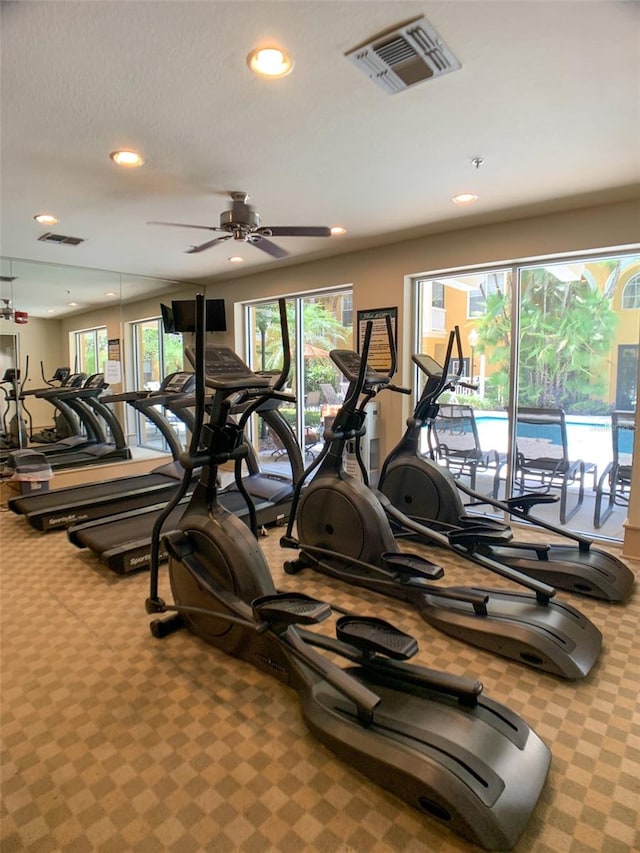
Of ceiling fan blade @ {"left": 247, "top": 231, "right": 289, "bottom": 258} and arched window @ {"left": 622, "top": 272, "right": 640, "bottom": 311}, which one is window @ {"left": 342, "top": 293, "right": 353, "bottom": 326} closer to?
ceiling fan blade @ {"left": 247, "top": 231, "right": 289, "bottom": 258}

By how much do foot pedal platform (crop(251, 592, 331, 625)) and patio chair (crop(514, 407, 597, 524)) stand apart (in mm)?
3036

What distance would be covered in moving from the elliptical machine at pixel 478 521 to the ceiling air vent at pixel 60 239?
3.43m

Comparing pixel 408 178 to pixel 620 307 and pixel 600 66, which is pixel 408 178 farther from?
pixel 620 307

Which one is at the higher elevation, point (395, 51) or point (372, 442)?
point (395, 51)

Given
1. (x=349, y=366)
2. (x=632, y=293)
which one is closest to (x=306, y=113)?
(x=349, y=366)

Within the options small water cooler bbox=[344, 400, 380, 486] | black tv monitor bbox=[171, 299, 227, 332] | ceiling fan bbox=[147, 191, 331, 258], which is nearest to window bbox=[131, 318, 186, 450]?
black tv monitor bbox=[171, 299, 227, 332]

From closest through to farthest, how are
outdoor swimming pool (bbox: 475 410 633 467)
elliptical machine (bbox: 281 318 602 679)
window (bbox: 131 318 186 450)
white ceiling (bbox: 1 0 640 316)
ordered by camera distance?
white ceiling (bbox: 1 0 640 316) → elliptical machine (bbox: 281 318 602 679) → outdoor swimming pool (bbox: 475 410 633 467) → window (bbox: 131 318 186 450)

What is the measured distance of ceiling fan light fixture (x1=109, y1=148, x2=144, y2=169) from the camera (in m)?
2.68

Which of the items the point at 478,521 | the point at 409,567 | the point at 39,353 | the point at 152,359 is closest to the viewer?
the point at 409,567

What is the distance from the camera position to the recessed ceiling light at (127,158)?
2.68 metres

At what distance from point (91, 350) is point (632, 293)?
592 cm

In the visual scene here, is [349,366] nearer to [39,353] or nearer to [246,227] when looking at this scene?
[246,227]

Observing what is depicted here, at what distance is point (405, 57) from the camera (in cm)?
189

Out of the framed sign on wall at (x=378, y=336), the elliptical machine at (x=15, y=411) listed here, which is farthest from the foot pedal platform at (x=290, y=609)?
the elliptical machine at (x=15, y=411)
